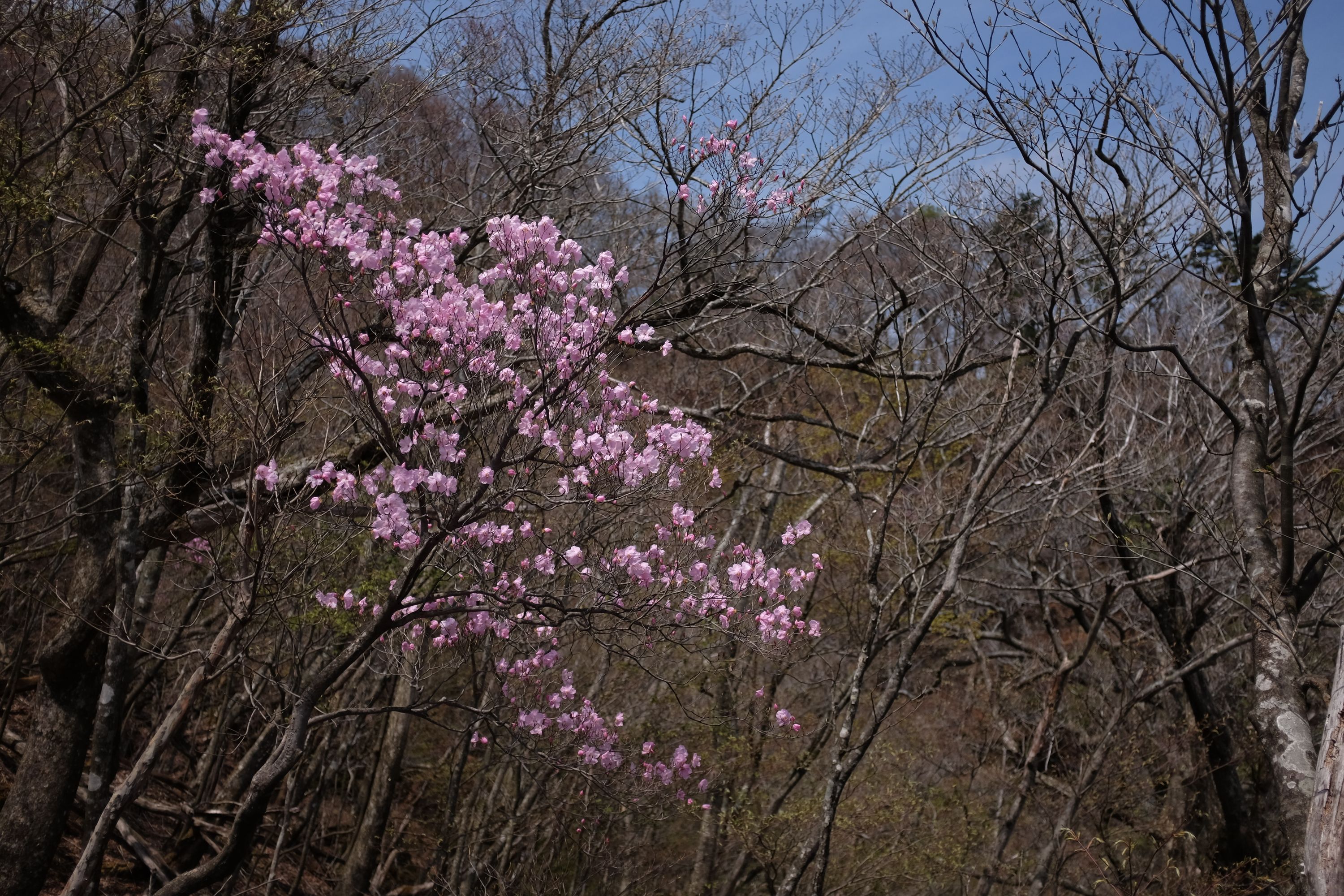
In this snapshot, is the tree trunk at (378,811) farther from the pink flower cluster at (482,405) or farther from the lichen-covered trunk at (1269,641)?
the lichen-covered trunk at (1269,641)

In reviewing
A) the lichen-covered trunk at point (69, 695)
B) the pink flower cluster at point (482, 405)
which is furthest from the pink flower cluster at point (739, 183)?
the lichen-covered trunk at point (69, 695)

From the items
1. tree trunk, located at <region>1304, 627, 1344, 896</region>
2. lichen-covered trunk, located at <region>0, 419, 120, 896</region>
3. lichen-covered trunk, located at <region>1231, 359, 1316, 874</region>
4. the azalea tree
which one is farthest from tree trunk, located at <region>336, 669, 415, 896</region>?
tree trunk, located at <region>1304, 627, 1344, 896</region>

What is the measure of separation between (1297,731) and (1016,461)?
5218 millimetres

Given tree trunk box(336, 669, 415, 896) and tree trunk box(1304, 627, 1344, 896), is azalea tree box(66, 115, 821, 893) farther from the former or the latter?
tree trunk box(336, 669, 415, 896)

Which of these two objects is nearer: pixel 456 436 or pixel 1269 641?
pixel 456 436

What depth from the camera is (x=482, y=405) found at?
4148mm

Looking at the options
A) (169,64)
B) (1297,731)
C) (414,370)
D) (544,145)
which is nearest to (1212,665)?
(1297,731)

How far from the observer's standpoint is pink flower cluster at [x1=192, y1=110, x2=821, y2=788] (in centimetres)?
418

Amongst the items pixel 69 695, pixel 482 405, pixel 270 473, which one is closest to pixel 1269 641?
pixel 482 405

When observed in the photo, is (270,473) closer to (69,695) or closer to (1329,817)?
(69,695)

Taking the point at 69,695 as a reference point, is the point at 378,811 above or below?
below

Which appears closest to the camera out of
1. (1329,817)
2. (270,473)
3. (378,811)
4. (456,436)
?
(1329,817)

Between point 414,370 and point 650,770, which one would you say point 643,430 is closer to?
point 414,370

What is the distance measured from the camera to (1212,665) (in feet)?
32.9
